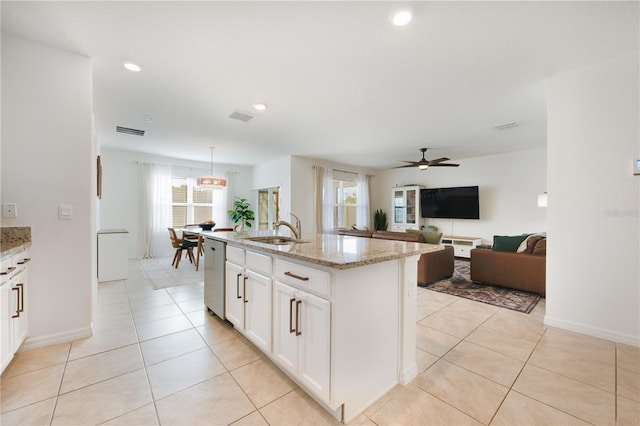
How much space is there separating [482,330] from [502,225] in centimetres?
461

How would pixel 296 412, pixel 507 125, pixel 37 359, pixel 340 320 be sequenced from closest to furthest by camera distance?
1. pixel 340 320
2. pixel 296 412
3. pixel 37 359
4. pixel 507 125

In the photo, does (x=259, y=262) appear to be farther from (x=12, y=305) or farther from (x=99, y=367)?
(x=12, y=305)

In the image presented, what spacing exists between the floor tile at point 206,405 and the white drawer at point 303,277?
2.41 ft

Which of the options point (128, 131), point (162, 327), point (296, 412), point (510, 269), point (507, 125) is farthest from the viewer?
point (128, 131)

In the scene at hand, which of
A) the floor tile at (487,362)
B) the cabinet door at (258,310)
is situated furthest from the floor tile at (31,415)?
the floor tile at (487,362)

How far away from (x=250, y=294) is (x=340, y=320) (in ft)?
3.22

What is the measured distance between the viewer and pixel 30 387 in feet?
5.42

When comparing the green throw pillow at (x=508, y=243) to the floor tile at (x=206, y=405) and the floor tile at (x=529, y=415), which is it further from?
the floor tile at (x=206, y=405)

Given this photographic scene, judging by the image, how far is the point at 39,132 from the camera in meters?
2.13

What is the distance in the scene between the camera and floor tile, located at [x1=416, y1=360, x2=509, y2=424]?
151cm

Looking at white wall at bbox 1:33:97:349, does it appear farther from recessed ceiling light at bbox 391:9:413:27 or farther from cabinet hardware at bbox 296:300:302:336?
recessed ceiling light at bbox 391:9:413:27

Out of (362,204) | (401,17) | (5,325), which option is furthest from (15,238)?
(362,204)

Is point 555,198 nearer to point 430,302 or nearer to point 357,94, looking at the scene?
point 430,302

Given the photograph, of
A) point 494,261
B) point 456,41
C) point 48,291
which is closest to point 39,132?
point 48,291
